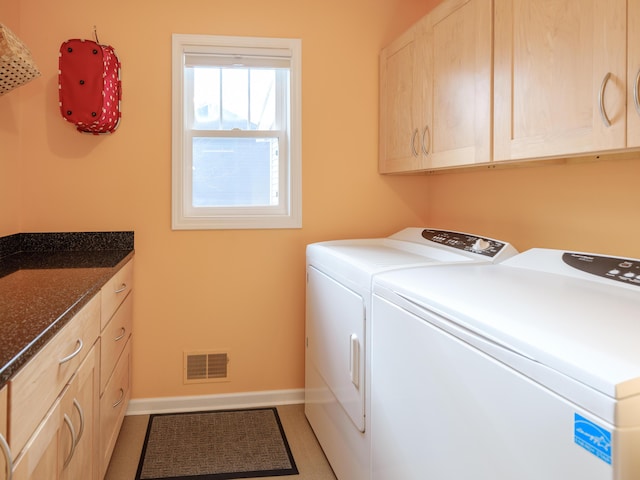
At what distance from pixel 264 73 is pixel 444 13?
1191mm

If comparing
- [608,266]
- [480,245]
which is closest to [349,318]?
[480,245]

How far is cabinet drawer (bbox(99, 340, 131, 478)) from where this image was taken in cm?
194

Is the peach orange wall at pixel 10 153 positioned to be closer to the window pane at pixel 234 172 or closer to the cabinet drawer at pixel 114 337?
the cabinet drawer at pixel 114 337

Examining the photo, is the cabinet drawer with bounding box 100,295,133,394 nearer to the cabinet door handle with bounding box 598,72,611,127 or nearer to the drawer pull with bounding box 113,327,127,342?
the drawer pull with bounding box 113,327,127,342

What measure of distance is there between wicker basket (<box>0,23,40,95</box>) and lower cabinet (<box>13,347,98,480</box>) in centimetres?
118

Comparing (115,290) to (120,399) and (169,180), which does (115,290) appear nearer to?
(120,399)

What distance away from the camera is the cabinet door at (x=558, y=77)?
1.34 metres

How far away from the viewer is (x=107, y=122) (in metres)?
2.57

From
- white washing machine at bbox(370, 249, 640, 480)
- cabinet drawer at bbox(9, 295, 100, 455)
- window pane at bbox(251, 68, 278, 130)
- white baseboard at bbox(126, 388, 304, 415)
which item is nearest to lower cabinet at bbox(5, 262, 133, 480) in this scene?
cabinet drawer at bbox(9, 295, 100, 455)

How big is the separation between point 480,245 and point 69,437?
1.61 meters

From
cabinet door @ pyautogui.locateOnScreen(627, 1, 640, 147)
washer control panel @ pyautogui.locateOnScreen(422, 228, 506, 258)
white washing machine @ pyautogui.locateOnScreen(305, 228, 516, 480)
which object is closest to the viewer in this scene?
cabinet door @ pyautogui.locateOnScreen(627, 1, 640, 147)

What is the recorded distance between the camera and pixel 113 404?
7.16ft

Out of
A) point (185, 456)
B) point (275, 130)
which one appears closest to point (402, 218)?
point (275, 130)

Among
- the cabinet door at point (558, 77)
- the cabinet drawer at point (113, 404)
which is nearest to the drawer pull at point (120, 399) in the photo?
the cabinet drawer at point (113, 404)
